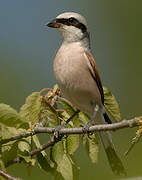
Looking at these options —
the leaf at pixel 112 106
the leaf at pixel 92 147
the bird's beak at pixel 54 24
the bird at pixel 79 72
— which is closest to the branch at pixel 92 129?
the leaf at pixel 92 147

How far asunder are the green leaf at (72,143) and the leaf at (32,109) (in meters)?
0.25

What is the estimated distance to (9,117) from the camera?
1.90 m

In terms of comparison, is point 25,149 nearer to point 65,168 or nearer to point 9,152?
point 9,152

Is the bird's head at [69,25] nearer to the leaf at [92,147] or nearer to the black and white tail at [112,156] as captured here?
the black and white tail at [112,156]

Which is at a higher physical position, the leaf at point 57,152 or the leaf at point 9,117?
the leaf at point 9,117

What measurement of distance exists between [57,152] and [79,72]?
1015 mm

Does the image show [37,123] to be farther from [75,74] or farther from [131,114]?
[131,114]

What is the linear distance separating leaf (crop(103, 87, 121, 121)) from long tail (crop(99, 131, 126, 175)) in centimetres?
33

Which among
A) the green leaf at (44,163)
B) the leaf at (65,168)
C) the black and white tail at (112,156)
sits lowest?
the black and white tail at (112,156)

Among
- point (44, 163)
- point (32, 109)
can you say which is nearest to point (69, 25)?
point (32, 109)

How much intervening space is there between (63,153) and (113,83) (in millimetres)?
3209

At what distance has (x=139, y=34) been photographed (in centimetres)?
514

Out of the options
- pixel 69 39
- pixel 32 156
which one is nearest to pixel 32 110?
pixel 32 156

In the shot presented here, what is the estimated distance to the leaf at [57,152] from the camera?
2197mm
